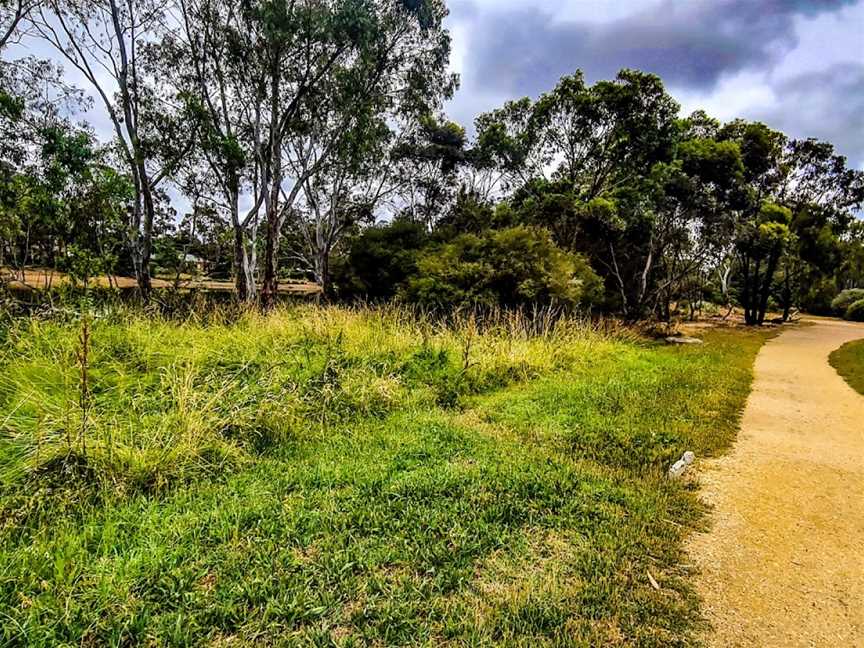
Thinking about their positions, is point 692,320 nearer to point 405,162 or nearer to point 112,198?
point 405,162

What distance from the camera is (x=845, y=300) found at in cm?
2644

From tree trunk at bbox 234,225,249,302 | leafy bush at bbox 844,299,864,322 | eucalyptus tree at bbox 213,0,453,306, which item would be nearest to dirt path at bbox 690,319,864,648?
eucalyptus tree at bbox 213,0,453,306

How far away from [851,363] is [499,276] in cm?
769

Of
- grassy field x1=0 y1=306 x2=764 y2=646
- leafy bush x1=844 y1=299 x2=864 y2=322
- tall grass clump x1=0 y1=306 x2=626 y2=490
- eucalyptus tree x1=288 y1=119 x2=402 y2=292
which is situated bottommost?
grassy field x1=0 y1=306 x2=764 y2=646

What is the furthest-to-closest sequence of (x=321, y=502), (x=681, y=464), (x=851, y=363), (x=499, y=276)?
(x=499, y=276) < (x=851, y=363) < (x=681, y=464) < (x=321, y=502)

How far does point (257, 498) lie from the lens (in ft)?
9.57

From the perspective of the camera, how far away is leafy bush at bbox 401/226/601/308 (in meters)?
10.7

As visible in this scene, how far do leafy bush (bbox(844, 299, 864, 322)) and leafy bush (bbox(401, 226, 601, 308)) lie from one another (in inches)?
934

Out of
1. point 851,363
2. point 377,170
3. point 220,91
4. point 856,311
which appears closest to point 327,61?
point 220,91

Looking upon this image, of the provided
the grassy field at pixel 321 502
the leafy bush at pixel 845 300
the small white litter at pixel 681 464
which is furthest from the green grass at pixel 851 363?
the leafy bush at pixel 845 300

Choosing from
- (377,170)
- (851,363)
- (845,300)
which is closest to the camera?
(851,363)

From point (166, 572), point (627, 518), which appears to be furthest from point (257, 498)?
point (627, 518)

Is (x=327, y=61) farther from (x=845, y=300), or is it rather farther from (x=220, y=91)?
(x=845, y=300)

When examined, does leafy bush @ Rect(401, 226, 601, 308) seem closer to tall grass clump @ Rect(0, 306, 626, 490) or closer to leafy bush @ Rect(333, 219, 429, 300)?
tall grass clump @ Rect(0, 306, 626, 490)
